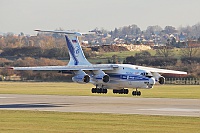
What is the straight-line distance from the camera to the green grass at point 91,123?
111 ft

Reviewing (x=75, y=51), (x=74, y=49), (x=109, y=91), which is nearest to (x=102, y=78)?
(x=75, y=51)

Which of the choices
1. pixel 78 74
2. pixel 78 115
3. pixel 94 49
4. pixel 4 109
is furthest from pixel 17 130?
pixel 94 49

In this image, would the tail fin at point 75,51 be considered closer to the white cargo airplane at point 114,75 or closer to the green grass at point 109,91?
the white cargo airplane at point 114,75

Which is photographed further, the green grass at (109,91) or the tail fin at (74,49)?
the green grass at (109,91)

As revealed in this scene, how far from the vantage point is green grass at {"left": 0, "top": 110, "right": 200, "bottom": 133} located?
34.0 meters

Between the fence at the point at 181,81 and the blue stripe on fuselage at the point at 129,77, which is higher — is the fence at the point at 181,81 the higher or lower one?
the lower one

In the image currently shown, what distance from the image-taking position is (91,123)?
37156mm

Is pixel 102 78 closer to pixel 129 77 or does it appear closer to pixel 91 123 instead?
pixel 129 77

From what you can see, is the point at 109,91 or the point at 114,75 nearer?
the point at 114,75

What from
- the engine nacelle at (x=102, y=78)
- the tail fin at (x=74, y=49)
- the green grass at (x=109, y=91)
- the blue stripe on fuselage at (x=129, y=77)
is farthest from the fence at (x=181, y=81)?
the engine nacelle at (x=102, y=78)

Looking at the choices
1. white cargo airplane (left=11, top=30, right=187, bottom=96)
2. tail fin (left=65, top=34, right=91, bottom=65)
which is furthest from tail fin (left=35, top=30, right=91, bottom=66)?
white cargo airplane (left=11, top=30, right=187, bottom=96)

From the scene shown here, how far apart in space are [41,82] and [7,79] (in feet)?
28.5

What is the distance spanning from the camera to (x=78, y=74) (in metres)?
57.8

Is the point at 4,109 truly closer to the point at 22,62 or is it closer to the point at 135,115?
the point at 135,115
